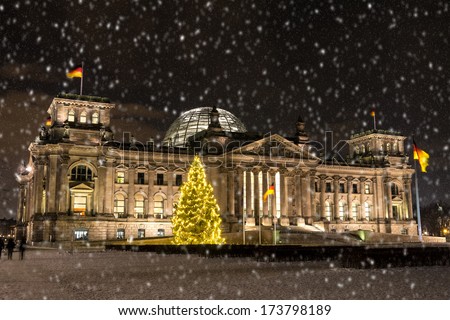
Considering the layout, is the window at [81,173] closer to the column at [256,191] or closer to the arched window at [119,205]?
the arched window at [119,205]

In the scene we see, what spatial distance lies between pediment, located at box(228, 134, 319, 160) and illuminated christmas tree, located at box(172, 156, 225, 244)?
27965 mm

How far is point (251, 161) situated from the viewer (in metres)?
85.8

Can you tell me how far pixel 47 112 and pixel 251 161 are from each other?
37142 millimetres

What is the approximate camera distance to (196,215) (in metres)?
55.9

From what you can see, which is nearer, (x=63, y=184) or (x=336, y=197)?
(x=63, y=184)

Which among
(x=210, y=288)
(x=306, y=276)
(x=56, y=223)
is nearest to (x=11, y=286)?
(x=210, y=288)

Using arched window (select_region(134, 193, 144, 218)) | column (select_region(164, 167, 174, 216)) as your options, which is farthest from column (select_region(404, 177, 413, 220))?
arched window (select_region(134, 193, 144, 218))

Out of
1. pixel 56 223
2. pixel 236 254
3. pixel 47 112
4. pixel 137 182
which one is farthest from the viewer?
pixel 47 112

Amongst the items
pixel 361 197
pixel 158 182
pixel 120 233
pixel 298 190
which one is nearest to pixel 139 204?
pixel 158 182

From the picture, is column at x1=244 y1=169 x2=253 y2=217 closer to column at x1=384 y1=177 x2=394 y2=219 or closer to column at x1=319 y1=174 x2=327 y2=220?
column at x1=319 y1=174 x2=327 y2=220

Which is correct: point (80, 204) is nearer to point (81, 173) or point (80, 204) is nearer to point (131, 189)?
point (81, 173)

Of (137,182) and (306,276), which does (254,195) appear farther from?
(306,276)

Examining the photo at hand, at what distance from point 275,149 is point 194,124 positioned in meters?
20.7

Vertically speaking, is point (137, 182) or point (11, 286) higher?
point (137, 182)
